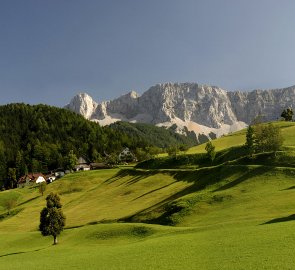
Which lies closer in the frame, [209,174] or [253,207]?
[253,207]

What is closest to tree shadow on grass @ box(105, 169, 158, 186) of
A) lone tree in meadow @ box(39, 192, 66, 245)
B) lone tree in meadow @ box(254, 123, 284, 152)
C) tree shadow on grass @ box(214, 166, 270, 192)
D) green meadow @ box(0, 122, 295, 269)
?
green meadow @ box(0, 122, 295, 269)

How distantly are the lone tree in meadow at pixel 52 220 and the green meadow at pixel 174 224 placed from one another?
223 centimetres

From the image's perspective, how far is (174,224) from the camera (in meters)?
62.6

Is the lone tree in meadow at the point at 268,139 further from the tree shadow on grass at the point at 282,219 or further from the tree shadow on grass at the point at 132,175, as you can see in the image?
the tree shadow on grass at the point at 282,219

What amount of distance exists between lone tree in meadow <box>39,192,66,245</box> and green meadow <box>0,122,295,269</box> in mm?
2231

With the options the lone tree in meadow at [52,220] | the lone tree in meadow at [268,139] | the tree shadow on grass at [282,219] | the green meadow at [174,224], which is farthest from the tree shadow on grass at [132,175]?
the tree shadow on grass at [282,219]

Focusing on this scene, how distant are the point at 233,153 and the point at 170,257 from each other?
85.2m

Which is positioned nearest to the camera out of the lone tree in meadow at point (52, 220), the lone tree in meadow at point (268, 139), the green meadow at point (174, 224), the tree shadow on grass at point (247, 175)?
the green meadow at point (174, 224)

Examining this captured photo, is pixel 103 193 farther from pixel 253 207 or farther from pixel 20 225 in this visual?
pixel 253 207

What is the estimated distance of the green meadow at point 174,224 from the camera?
36.2m

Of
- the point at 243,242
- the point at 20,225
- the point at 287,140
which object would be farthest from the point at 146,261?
the point at 287,140

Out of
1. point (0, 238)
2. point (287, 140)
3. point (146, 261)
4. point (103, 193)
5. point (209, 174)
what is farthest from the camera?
point (287, 140)

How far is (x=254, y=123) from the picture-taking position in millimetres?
117438

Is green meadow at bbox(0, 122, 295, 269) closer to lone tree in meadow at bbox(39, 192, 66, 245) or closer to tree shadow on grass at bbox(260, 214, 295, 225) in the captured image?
tree shadow on grass at bbox(260, 214, 295, 225)
